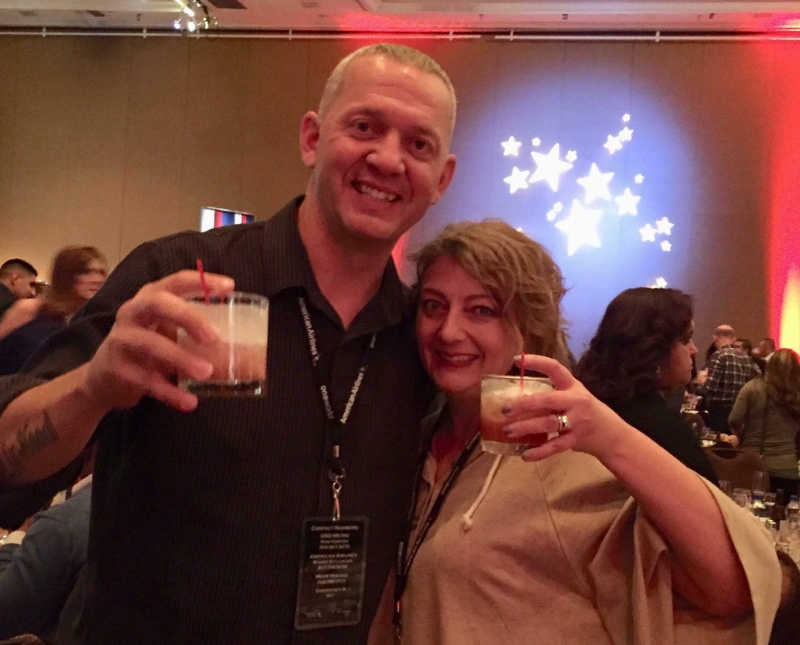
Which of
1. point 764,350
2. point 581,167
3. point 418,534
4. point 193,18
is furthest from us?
point 193,18

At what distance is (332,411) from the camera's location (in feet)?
4.98

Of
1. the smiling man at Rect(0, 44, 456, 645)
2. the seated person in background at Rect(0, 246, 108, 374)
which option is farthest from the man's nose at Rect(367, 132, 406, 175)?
the seated person in background at Rect(0, 246, 108, 374)

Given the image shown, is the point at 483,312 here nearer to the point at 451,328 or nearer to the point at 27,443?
the point at 451,328

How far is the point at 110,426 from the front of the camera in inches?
57.4

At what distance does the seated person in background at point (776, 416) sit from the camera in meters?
5.95

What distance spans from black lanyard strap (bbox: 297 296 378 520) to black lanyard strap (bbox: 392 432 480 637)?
0.79ft

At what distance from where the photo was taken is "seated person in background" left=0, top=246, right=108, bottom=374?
414cm

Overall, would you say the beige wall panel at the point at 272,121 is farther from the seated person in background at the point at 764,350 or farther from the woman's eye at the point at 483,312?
the woman's eye at the point at 483,312

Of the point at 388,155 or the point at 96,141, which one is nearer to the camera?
the point at 388,155

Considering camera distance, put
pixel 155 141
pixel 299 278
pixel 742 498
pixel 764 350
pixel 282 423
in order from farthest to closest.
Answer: pixel 155 141
pixel 764 350
pixel 742 498
pixel 299 278
pixel 282 423

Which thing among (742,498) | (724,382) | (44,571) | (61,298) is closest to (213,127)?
(61,298)

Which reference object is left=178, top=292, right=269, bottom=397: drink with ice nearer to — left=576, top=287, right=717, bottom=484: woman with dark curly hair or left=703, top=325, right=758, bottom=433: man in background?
left=576, top=287, right=717, bottom=484: woman with dark curly hair

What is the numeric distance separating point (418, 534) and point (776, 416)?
5.15 m

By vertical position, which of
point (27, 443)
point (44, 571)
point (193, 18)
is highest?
point (193, 18)
